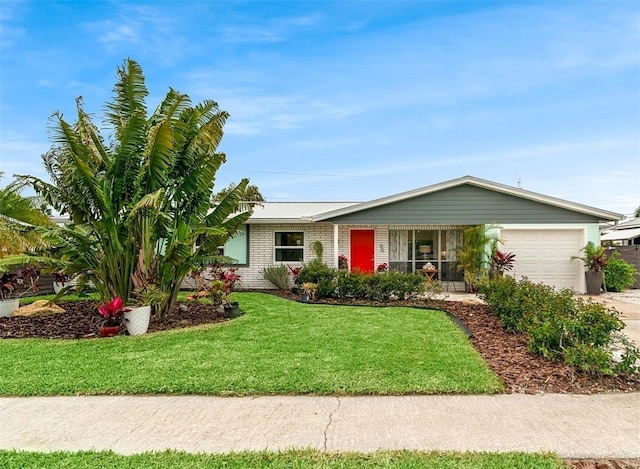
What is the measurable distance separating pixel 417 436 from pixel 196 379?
2.86 meters

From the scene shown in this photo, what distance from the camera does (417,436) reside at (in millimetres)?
3766

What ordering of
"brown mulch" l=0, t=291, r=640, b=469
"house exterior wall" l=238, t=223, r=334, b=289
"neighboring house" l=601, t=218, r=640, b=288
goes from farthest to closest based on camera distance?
"neighboring house" l=601, t=218, r=640, b=288, "house exterior wall" l=238, t=223, r=334, b=289, "brown mulch" l=0, t=291, r=640, b=469

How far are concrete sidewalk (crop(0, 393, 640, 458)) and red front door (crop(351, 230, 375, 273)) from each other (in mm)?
12101

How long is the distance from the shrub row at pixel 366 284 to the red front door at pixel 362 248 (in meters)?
3.38

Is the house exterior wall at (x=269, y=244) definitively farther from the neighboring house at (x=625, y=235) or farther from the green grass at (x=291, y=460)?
the neighboring house at (x=625, y=235)

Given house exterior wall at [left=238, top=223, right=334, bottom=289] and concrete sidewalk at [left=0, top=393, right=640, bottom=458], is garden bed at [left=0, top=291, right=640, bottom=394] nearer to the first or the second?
concrete sidewalk at [left=0, top=393, right=640, bottom=458]

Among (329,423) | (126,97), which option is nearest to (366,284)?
(126,97)

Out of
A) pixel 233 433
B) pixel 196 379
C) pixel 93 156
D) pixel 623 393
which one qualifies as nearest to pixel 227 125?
pixel 93 156

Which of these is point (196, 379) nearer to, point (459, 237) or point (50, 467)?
point (50, 467)

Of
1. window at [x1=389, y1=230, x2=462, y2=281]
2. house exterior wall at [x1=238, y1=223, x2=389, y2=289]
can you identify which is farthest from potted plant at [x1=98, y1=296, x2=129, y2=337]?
window at [x1=389, y1=230, x2=462, y2=281]

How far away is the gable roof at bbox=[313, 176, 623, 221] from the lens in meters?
14.5

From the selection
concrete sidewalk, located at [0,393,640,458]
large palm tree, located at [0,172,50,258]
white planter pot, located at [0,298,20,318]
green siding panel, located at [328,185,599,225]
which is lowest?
concrete sidewalk, located at [0,393,640,458]

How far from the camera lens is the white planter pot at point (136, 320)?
8.44 meters

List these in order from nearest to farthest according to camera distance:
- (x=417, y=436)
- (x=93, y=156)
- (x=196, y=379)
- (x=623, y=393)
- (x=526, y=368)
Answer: (x=417, y=436) < (x=623, y=393) < (x=196, y=379) < (x=526, y=368) < (x=93, y=156)
